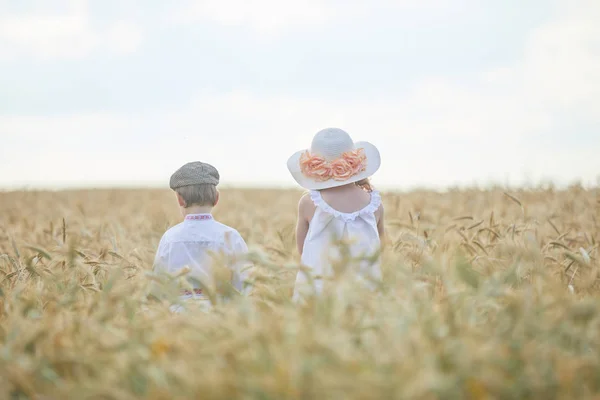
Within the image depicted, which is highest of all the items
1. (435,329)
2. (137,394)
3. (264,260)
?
(264,260)

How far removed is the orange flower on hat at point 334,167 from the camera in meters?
3.93

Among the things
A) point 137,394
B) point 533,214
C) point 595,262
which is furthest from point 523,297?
point 533,214

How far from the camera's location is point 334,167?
394 cm

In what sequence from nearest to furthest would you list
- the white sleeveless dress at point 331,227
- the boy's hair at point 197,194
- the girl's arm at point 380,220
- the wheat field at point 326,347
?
the wheat field at point 326,347 < the white sleeveless dress at point 331,227 < the boy's hair at point 197,194 < the girl's arm at point 380,220

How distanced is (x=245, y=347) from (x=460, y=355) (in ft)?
2.01

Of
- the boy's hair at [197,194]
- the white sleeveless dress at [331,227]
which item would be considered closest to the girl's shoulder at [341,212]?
the white sleeveless dress at [331,227]

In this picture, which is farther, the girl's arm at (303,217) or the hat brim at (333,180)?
the girl's arm at (303,217)

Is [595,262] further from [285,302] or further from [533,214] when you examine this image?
[533,214]

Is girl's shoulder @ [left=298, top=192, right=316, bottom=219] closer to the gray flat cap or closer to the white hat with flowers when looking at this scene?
the white hat with flowers

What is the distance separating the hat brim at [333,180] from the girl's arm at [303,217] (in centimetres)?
10

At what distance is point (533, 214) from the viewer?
683 cm

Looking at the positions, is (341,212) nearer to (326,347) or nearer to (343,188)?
(343,188)

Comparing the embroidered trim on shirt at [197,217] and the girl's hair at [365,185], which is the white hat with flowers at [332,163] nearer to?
the girl's hair at [365,185]

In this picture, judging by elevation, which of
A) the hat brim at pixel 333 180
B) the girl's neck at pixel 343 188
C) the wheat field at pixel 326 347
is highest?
the hat brim at pixel 333 180
